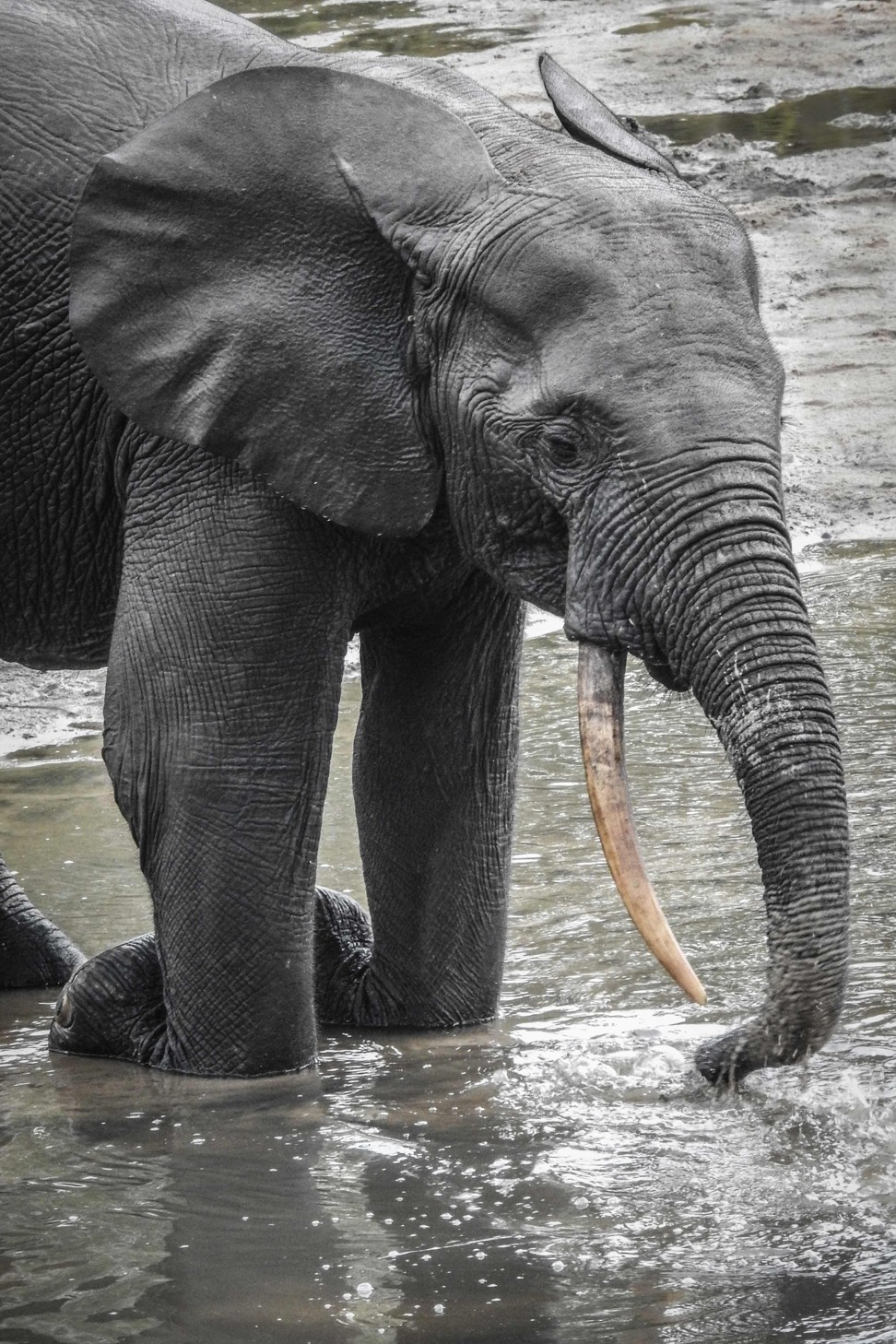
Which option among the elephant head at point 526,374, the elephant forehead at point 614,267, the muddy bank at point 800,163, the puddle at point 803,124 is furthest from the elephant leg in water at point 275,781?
the puddle at point 803,124

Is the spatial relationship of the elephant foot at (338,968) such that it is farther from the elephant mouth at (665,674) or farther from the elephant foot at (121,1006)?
the elephant mouth at (665,674)

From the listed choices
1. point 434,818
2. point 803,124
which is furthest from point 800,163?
point 434,818

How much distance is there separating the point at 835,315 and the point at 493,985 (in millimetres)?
7367

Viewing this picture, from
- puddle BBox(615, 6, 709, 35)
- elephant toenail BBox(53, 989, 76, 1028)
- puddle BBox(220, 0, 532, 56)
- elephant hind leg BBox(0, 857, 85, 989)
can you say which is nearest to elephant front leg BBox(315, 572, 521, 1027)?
elephant toenail BBox(53, 989, 76, 1028)

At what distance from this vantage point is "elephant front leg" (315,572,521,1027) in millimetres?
5398

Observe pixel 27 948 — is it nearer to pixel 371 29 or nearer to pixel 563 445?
pixel 563 445

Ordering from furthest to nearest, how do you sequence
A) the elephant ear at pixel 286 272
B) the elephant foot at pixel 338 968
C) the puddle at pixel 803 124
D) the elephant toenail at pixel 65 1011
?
the puddle at pixel 803 124 → the elephant foot at pixel 338 968 → the elephant toenail at pixel 65 1011 → the elephant ear at pixel 286 272

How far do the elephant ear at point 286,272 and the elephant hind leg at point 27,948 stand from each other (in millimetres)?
1784

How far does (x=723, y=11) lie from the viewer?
1869 centimetres

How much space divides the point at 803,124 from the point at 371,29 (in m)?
3.87

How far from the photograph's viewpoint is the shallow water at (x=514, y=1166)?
4.23 meters

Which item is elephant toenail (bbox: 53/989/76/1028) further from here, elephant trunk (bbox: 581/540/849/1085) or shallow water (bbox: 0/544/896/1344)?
elephant trunk (bbox: 581/540/849/1085)

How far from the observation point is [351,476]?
470 centimetres

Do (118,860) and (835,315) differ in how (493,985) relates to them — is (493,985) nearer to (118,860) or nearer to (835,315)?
(118,860)
